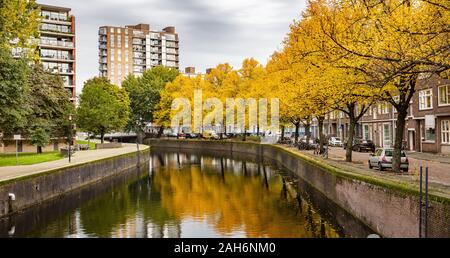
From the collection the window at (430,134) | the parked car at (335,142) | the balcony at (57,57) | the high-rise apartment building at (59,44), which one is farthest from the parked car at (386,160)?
the balcony at (57,57)

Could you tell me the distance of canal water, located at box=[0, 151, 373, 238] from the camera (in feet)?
76.9

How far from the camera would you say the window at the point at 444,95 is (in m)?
48.5

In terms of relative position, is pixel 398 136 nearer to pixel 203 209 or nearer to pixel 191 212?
pixel 203 209

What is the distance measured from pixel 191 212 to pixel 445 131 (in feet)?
101

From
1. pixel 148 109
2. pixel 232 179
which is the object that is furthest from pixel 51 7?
pixel 232 179

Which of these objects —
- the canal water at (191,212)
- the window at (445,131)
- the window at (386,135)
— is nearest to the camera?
the canal water at (191,212)

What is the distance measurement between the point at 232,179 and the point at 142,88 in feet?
225

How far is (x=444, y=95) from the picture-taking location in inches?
1937

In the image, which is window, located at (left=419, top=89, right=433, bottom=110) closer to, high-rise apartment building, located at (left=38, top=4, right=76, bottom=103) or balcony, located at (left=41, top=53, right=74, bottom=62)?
high-rise apartment building, located at (left=38, top=4, right=76, bottom=103)

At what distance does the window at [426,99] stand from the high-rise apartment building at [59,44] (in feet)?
176

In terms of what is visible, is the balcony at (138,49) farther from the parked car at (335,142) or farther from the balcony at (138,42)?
the parked car at (335,142)

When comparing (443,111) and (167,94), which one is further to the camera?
(167,94)
